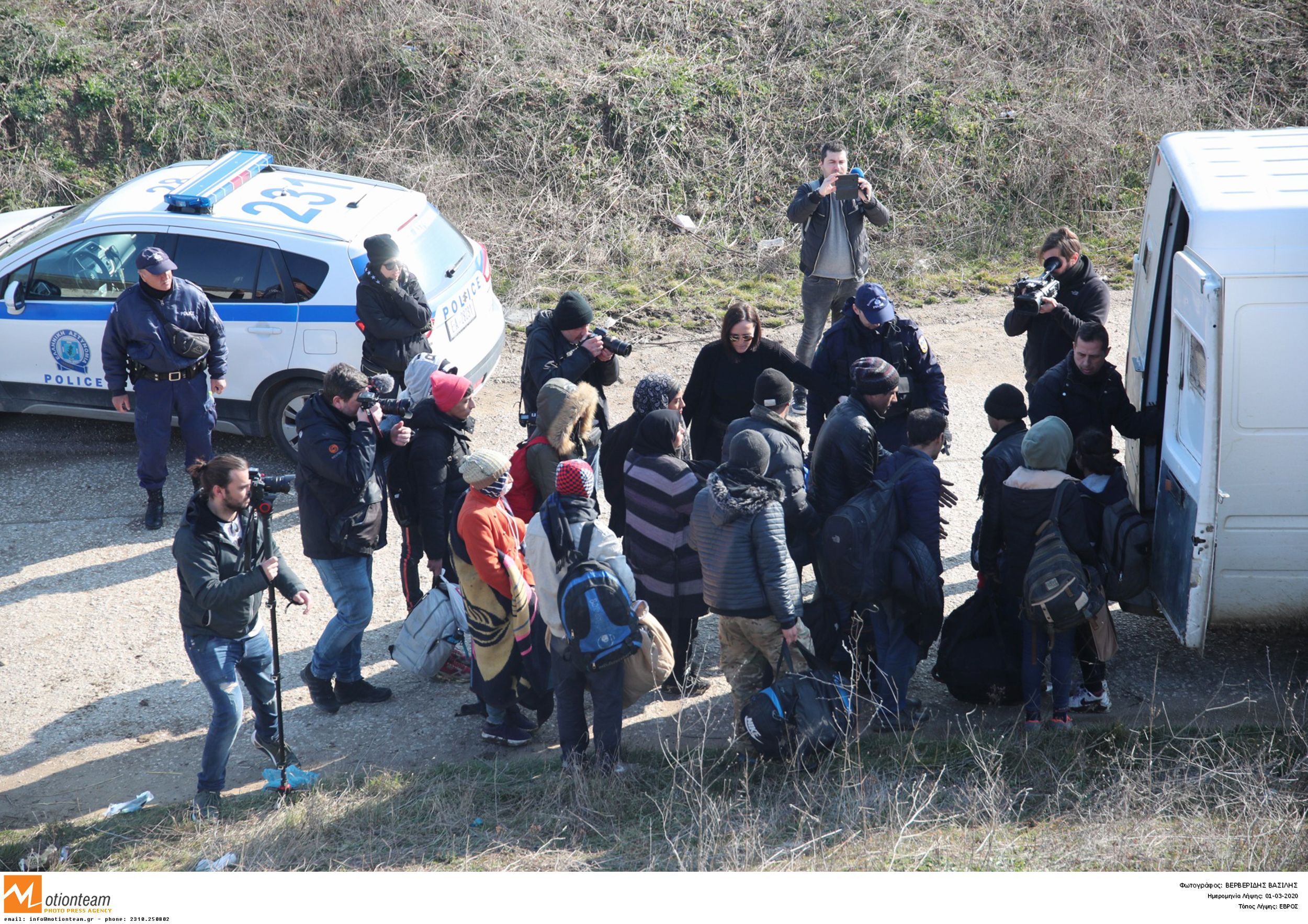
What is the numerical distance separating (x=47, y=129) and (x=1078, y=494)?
11.5 metres

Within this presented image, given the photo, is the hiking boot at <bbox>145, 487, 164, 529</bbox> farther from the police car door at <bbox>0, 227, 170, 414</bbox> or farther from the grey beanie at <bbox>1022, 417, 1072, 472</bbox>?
the grey beanie at <bbox>1022, 417, 1072, 472</bbox>

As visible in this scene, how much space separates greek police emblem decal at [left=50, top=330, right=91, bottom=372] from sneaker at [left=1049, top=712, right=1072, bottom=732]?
6.61 meters

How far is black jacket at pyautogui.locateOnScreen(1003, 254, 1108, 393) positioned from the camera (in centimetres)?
642

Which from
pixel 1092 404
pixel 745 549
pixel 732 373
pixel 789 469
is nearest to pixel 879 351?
pixel 732 373

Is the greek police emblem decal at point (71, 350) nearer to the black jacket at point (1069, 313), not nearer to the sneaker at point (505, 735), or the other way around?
the sneaker at point (505, 735)

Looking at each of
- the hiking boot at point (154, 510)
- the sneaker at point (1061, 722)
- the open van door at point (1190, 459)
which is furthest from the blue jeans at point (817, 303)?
the hiking boot at point (154, 510)

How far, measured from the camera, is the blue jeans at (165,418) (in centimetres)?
695

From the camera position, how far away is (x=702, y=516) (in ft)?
15.3

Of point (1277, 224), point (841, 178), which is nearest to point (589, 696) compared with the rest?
point (1277, 224)

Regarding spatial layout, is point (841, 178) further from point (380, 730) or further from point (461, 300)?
point (380, 730)

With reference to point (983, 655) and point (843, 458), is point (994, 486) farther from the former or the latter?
point (983, 655)

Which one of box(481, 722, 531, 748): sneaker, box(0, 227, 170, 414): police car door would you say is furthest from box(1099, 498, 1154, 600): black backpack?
box(0, 227, 170, 414): police car door

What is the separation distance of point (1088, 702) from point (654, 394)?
252 centimetres

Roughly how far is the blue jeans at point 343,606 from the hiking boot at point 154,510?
2.38m
